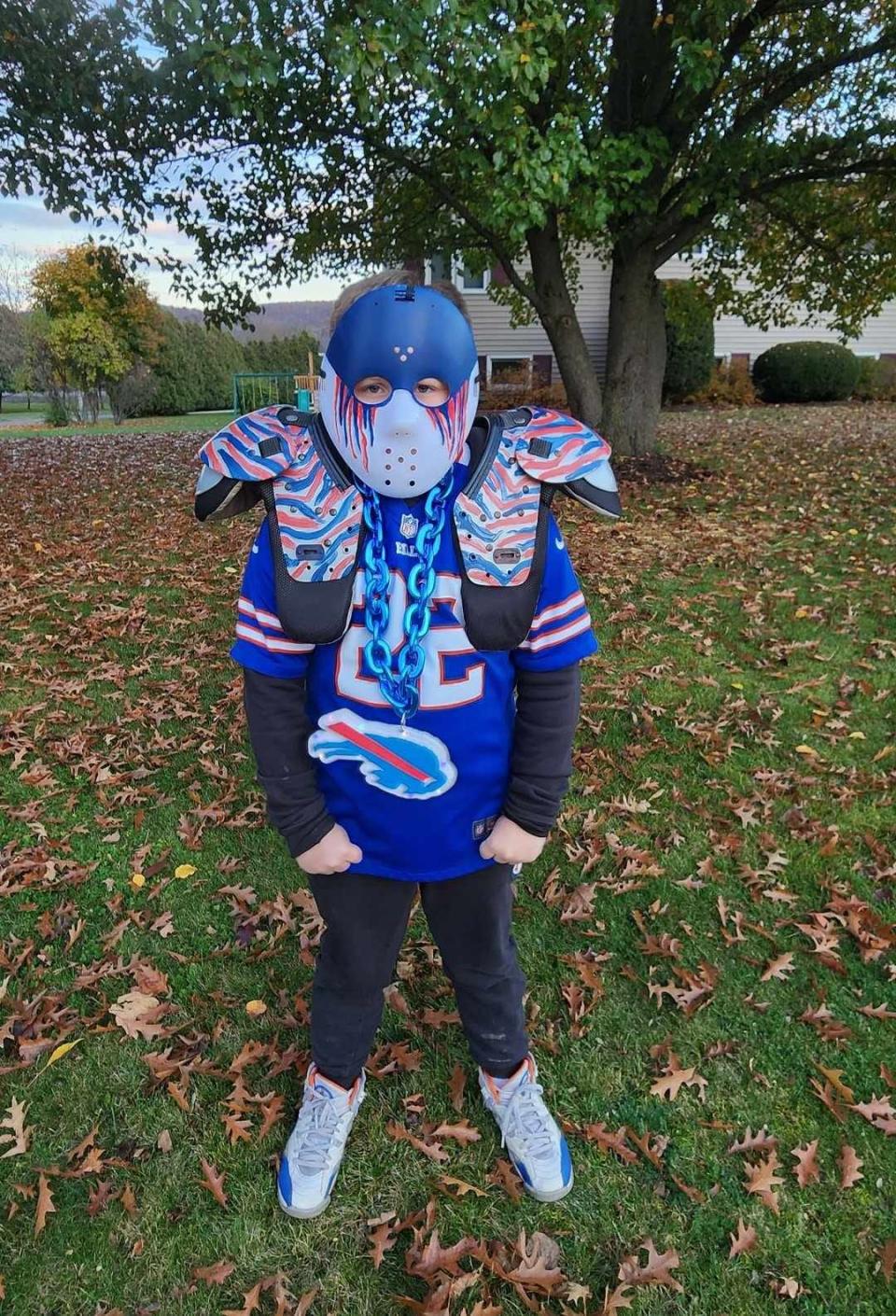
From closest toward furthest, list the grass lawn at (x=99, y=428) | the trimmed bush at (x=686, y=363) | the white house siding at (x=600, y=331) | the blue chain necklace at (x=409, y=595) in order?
the blue chain necklace at (x=409, y=595) < the trimmed bush at (x=686, y=363) < the grass lawn at (x=99, y=428) < the white house siding at (x=600, y=331)

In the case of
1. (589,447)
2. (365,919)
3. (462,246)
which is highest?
(462,246)

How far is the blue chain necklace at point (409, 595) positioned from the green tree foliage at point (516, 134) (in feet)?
17.5

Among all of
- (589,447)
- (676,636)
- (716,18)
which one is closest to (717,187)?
(716,18)

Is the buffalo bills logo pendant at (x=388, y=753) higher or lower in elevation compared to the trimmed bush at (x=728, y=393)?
lower

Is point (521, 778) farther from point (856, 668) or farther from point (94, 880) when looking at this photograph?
point (856, 668)

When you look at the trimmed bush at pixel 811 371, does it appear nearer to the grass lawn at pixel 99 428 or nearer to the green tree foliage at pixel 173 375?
the grass lawn at pixel 99 428

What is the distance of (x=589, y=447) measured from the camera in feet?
5.87

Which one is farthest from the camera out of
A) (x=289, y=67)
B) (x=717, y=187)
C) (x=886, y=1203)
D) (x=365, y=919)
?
(x=717, y=187)

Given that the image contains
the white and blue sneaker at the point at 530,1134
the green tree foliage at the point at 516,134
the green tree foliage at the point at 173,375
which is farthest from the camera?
the green tree foliage at the point at 173,375

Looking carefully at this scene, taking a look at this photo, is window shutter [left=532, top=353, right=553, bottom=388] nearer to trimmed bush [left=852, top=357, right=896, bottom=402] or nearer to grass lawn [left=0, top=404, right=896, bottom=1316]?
trimmed bush [left=852, top=357, right=896, bottom=402]

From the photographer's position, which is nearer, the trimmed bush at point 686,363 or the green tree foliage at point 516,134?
the green tree foliage at point 516,134

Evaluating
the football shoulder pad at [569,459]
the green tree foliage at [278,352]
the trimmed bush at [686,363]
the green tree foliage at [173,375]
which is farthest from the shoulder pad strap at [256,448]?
the green tree foliage at [278,352]

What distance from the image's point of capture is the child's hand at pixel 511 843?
76.0 inches

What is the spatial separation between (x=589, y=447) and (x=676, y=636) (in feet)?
14.8
